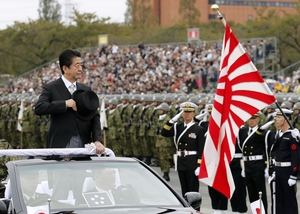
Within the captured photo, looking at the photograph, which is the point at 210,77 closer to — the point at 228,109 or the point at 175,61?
the point at 175,61

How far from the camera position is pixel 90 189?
20.7 ft

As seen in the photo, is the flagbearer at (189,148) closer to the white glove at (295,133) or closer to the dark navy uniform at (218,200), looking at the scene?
the dark navy uniform at (218,200)

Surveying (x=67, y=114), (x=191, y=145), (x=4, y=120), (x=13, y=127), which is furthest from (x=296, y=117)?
(x=4, y=120)

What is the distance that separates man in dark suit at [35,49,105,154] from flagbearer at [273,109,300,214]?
3.43 m

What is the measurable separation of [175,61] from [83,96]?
111 feet

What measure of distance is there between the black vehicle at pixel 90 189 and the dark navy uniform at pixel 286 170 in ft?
14.5

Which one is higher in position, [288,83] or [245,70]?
[245,70]

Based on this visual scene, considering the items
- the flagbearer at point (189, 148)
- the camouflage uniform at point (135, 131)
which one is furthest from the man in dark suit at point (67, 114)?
the camouflage uniform at point (135, 131)

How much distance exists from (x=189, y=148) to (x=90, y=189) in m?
6.36

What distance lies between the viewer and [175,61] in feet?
136

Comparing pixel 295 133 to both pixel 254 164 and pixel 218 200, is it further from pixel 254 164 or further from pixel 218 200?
pixel 218 200

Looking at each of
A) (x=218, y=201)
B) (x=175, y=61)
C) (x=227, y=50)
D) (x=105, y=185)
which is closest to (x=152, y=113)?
(x=218, y=201)

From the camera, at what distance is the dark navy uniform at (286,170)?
10727 millimetres

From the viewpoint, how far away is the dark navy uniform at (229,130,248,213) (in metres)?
12.1
